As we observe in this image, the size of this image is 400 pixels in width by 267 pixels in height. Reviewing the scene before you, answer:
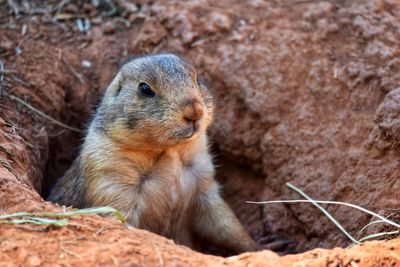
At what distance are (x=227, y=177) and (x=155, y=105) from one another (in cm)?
293

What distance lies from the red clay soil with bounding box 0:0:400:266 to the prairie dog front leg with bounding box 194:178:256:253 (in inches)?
22.8

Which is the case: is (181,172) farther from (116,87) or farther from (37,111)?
(37,111)

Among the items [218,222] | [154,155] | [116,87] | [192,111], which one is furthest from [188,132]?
[218,222]

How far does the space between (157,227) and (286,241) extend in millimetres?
1630

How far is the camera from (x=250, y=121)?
8.67 m

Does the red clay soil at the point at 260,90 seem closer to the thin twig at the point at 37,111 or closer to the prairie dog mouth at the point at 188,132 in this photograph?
the thin twig at the point at 37,111

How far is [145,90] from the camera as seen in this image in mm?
6801

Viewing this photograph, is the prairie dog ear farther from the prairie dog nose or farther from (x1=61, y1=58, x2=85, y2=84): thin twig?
(x1=61, y1=58, x2=85, y2=84): thin twig

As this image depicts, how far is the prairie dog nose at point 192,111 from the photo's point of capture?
247 inches

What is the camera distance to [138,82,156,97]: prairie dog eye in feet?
22.1

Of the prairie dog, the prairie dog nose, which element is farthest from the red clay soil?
the prairie dog nose

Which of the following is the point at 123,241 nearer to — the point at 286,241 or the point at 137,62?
the point at 137,62

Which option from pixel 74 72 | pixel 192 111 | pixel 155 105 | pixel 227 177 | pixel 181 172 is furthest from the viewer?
pixel 227 177

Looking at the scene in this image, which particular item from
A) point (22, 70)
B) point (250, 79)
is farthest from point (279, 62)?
point (22, 70)
